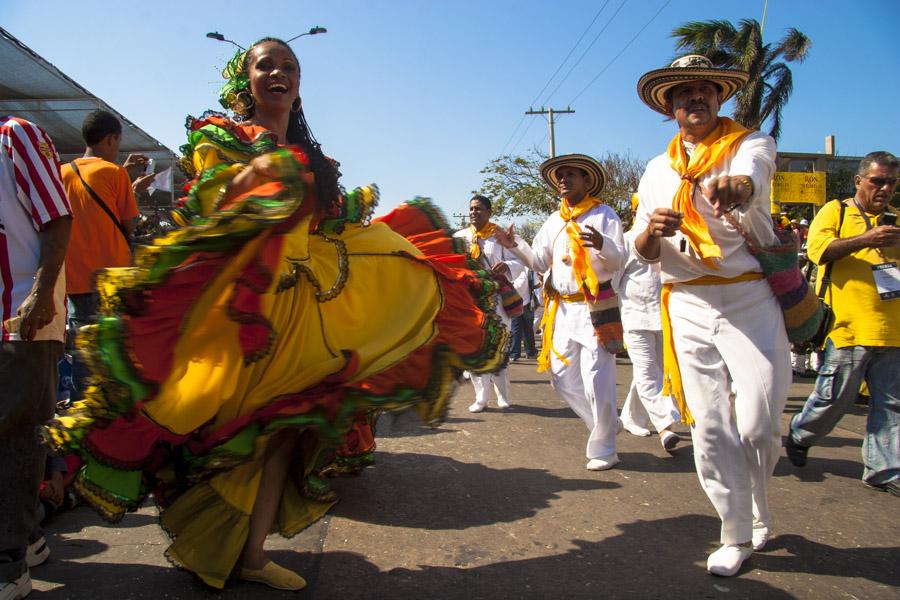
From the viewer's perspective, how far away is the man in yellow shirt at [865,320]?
4.57 metres

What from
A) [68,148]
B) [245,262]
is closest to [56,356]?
[245,262]

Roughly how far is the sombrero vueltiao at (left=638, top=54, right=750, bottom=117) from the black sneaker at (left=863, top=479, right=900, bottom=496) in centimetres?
271

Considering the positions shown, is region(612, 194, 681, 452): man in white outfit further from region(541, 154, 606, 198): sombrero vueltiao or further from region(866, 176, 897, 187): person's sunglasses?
region(866, 176, 897, 187): person's sunglasses

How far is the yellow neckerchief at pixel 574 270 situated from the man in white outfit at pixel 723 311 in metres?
1.57

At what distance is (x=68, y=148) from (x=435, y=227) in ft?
49.0

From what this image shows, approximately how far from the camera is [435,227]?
3547 mm

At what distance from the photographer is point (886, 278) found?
4.75 meters

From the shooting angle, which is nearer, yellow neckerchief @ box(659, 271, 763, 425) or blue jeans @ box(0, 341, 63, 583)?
blue jeans @ box(0, 341, 63, 583)

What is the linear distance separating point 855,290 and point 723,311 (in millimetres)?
2122

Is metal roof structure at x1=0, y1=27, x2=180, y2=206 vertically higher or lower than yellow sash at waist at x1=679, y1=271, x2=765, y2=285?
higher

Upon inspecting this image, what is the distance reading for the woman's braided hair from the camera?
3037mm

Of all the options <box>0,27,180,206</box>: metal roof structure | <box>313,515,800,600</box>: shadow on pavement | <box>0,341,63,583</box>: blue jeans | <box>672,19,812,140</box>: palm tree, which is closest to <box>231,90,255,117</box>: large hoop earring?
<box>0,341,63,583</box>: blue jeans

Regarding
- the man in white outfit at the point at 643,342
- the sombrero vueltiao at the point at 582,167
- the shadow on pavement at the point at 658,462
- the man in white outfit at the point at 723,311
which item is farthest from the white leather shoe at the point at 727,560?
the sombrero vueltiao at the point at 582,167

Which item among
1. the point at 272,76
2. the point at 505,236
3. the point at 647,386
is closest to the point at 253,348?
the point at 272,76
